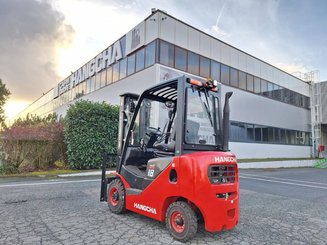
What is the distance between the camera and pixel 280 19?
1227 centimetres

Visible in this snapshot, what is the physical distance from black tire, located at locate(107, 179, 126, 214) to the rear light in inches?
78.8

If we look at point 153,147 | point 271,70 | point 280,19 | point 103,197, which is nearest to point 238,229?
point 153,147

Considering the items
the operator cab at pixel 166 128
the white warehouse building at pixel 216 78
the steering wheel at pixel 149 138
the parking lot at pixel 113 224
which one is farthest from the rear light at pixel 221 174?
the white warehouse building at pixel 216 78

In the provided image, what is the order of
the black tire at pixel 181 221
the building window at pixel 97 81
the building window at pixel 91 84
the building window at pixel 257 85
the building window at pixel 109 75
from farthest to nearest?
the building window at pixel 91 84
the building window at pixel 257 85
the building window at pixel 97 81
the building window at pixel 109 75
the black tire at pixel 181 221

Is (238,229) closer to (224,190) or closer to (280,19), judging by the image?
(224,190)

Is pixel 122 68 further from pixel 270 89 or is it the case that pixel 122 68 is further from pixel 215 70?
pixel 270 89

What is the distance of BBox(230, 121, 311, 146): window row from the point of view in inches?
824

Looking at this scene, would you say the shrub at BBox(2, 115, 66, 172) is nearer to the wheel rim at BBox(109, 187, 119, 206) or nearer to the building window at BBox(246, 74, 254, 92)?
the wheel rim at BBox(109, 187, 119, 206)

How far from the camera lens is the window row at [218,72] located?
16719 mm

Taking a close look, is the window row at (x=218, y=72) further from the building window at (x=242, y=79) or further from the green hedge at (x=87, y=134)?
the green hedge at (x=87, y=134)

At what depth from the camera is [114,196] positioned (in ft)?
17.4

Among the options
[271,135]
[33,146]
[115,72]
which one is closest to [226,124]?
[33,146]

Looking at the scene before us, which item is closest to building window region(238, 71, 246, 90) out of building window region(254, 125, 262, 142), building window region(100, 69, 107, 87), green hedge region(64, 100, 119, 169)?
building window region(254, 125, 262, 142)

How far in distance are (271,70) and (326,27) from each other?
44.2 ft
